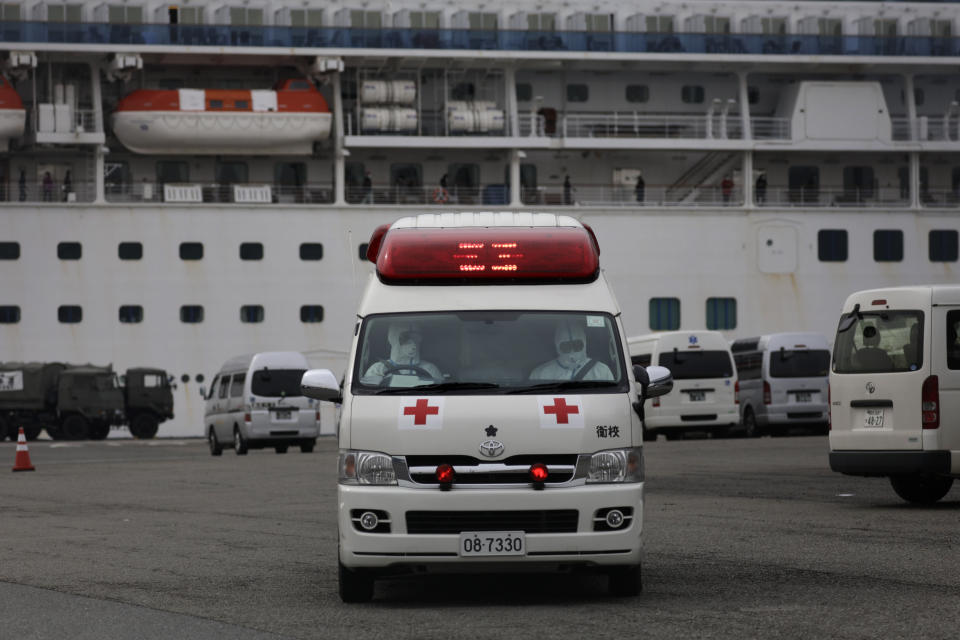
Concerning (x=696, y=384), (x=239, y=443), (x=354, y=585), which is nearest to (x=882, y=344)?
(x=354, y=585)

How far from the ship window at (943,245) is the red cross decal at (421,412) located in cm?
3855

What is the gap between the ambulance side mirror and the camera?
948cm

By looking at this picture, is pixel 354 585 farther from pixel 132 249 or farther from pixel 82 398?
pixel 132 249

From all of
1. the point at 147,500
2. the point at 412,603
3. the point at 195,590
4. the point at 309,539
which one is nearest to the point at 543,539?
the point at 412,603

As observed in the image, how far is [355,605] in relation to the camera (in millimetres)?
9109

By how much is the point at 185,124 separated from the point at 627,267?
480 inches

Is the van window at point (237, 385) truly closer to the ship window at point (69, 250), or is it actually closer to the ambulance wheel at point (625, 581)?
the ship window at point (69, 250)

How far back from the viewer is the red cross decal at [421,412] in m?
8.75

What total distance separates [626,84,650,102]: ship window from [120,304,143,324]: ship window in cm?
1469

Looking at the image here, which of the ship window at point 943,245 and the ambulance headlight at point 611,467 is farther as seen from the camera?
the ship window at point 943,245

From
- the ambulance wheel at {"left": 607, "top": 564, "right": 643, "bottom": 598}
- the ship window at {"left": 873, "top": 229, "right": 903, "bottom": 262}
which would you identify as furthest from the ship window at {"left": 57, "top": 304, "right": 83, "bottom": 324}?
the ambulance wheel at {"left": 607, "top": 564, "right": 643, "bottom": 598}

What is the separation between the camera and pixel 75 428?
4241cm

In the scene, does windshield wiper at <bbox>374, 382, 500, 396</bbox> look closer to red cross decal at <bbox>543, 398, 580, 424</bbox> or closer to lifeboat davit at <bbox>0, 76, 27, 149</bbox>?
red cross decal at <bbox>543, 398, 580, 424</bbox>

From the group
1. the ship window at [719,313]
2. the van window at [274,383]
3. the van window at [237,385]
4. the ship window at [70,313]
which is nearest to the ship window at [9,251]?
the ship window at [70,313]
